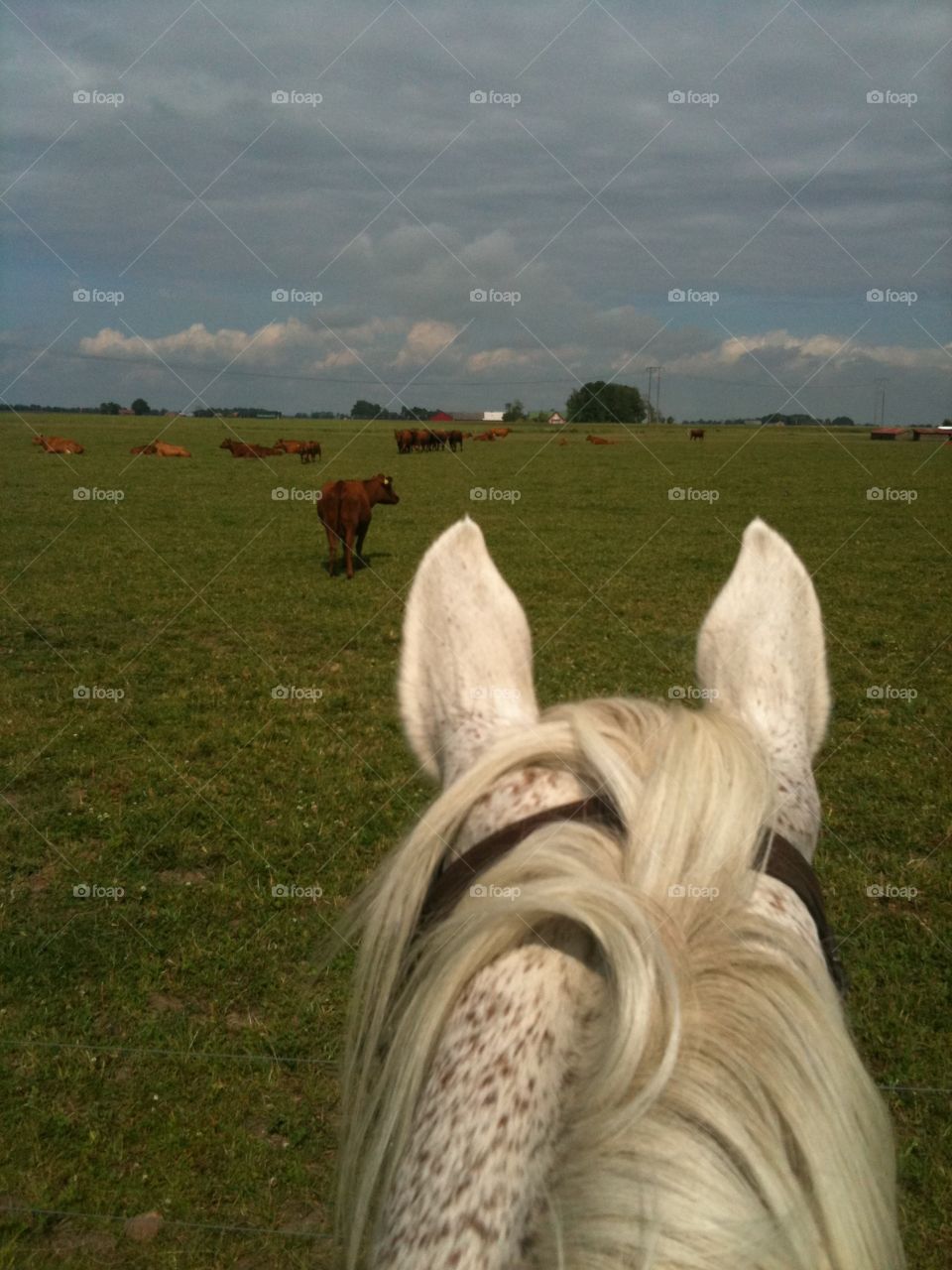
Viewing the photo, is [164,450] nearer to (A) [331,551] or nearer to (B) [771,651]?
(A) [331,551]

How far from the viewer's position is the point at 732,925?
3.43ft

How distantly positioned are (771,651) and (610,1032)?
0.88 meters

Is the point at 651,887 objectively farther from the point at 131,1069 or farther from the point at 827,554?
the point at 827,554

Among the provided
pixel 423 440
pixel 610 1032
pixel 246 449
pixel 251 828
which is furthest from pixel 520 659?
pixel 423 440

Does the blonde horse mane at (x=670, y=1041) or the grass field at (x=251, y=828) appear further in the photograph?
the grass field at (x=251, y=828)

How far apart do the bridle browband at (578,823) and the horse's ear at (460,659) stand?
0.87 ft

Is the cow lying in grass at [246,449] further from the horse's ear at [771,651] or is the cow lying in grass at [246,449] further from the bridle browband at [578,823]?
the bridle browband at [578,823]

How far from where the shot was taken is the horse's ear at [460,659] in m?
1.64

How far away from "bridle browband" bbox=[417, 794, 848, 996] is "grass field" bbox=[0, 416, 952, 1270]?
2.39m

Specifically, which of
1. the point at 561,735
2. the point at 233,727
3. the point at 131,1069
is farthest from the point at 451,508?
the point at 561,735

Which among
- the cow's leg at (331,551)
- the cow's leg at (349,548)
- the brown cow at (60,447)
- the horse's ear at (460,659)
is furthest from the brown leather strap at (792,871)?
the brown cow at (60,447)

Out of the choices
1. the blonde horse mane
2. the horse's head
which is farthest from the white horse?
the horse's head

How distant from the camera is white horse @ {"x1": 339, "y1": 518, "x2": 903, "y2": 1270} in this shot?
842 millimetres

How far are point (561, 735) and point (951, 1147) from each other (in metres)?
3.24
